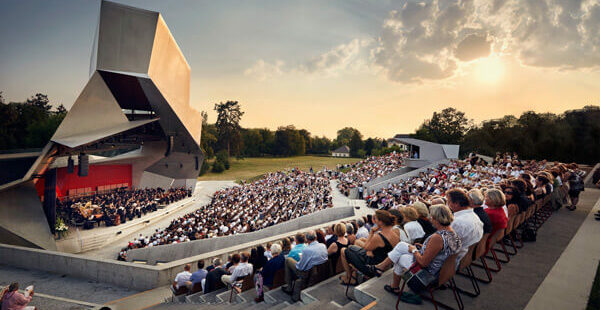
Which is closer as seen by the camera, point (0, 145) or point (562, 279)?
point (562, 279)

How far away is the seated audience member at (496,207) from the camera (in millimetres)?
3119

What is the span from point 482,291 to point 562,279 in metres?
1.28

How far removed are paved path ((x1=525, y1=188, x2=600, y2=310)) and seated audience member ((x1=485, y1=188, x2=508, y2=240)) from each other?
0.84m

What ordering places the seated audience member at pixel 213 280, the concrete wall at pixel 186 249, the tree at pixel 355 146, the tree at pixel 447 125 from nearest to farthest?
the seated audience member at pixel 213 280, the concrete wall at pixel 186 249, the tree at pixel 447 125, the tree at pixel 355 146

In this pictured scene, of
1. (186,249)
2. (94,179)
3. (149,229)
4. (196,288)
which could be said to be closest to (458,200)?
(196,288)

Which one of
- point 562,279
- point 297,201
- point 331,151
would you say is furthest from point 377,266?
point 331,151

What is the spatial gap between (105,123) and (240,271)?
1521cm

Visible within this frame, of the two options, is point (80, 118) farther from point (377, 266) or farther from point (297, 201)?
point (377, 266)

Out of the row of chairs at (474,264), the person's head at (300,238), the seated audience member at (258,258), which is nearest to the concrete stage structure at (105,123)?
the seated audience member at (258,258)

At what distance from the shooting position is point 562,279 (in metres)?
3.36

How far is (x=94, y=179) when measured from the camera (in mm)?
21031

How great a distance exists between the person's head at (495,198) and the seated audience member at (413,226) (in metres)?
0.88

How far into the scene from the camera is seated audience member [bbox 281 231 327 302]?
3.40 meters

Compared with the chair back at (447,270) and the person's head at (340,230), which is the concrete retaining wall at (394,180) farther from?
the chair back at (447,270)
